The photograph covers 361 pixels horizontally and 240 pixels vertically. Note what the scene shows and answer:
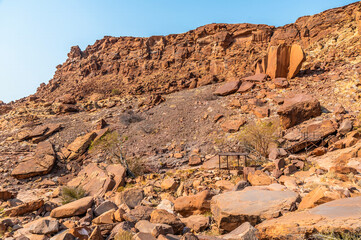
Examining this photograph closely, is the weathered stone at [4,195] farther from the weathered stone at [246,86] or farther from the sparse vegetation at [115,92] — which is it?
the sparse vegetation at [115,92]

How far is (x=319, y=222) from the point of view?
9.29ft

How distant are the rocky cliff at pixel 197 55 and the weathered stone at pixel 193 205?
56.1ft

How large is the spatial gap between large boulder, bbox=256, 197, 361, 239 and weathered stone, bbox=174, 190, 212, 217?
179 centimetres

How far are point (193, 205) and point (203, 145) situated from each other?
803 centimetres

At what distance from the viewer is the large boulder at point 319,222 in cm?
265

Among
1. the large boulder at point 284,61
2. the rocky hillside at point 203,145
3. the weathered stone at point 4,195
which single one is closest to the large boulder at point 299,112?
the rocky hillside at point 203,145

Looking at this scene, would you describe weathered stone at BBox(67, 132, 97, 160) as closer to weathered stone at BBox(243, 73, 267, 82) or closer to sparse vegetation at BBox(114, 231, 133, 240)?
sparse vegetation at BBox(114, 231, 133, 240)

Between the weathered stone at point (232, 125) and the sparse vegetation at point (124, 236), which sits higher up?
the weathered stone at point (232, 125)

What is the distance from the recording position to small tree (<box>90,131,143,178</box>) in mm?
9849

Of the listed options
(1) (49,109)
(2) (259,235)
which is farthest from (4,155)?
(2) (259,235)

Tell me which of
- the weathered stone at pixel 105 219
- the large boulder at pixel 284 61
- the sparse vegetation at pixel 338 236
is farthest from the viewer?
the large boulder at pixel 284 61

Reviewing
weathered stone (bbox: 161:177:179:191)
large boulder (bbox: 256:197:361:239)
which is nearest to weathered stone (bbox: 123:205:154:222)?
weathered stone (bbox: 161:177:179:191)

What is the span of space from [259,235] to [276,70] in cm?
1693

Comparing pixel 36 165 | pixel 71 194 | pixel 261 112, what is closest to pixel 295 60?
pixel 261 112
